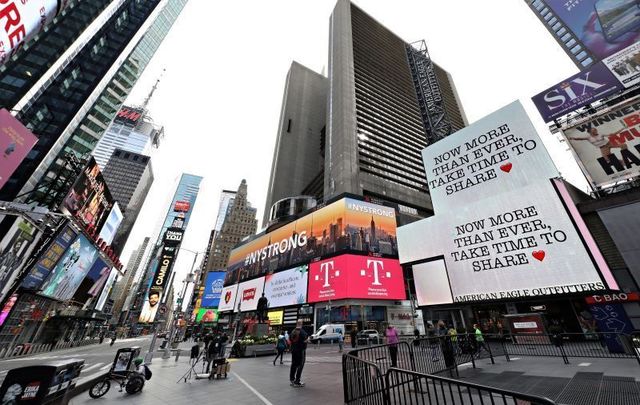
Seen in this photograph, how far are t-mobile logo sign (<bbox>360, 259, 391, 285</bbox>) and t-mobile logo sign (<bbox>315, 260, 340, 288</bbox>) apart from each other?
168 inches

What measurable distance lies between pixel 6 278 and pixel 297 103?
103 meters

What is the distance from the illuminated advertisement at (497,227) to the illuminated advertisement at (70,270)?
4021 centimetres

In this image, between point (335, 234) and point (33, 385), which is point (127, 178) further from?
point (33, 385)

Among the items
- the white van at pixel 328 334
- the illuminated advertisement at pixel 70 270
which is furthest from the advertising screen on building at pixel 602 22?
the illuminated advertisement at pixel 70 270

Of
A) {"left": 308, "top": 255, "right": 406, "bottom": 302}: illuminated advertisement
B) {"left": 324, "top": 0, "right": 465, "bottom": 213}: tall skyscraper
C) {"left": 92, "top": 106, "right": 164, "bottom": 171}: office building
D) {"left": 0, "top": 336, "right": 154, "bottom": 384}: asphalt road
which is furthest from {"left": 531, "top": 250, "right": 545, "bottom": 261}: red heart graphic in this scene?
{"left": 92, "top": 106, "right": 164, "bottom": 171}: office building

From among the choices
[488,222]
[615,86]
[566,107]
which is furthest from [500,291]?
[615,86]

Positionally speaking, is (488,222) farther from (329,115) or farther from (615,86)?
(329,115)

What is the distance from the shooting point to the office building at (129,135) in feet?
423

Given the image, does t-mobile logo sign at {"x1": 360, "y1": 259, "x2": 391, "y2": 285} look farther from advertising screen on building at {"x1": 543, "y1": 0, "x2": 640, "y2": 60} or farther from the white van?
advertising screen on building at {"x1": 543, "y1": 0, "x2": 640, "y2": 60}

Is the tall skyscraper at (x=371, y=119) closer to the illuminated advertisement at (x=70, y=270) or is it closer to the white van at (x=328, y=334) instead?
the white van at (x=328, y=334)

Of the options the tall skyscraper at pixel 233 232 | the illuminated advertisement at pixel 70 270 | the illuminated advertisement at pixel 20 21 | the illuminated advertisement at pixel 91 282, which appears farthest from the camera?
the tall skyscraper at pixel 233 232

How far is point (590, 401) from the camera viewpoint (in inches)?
236

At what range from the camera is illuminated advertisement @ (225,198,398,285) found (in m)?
44.4

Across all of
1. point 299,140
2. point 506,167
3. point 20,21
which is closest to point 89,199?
point 20,21
